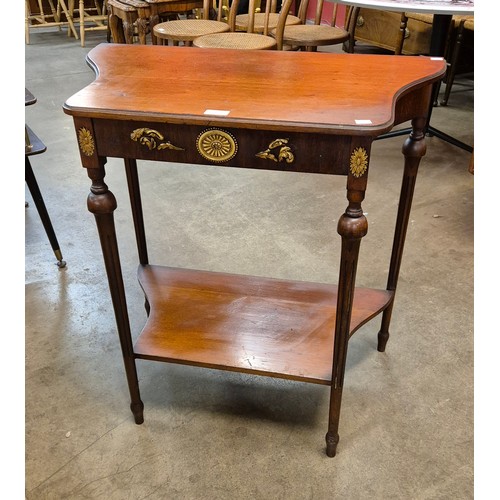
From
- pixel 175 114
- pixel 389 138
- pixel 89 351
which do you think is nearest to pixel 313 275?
pixel 89 351

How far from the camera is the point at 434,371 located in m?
1.57

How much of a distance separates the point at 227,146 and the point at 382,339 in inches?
36.2

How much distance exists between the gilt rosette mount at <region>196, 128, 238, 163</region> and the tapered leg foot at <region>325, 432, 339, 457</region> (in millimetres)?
749

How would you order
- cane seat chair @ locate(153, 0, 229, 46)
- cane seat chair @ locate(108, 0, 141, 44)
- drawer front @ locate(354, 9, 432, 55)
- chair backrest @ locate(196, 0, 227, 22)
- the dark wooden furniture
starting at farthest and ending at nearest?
1. drawer front @ locate(354, 9, 432, 55)
2. cane seat chair @ locate(108, 0, 141, 44)
3. chair backrest @ locate(196, 0, 227, 22)
4. cane seat chair @ locate(153, 0, 229, 46)
5. the dark wooden furniture

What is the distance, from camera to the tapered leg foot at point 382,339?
1.60 metres

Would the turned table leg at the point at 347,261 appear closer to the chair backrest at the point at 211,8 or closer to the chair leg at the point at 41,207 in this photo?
the chair leg at the point at 41,207

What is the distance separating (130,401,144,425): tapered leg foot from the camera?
1.39 meters

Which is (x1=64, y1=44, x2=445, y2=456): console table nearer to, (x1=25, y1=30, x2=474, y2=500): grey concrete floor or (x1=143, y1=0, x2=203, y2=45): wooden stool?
(x1=25, y1=30, x2=474, y2=500): grey concrete floor

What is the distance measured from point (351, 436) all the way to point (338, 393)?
0.22 metres

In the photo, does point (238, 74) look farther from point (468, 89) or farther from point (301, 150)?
point (468, 89)

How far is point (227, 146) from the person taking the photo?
975mm

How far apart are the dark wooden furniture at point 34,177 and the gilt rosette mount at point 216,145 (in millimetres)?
931

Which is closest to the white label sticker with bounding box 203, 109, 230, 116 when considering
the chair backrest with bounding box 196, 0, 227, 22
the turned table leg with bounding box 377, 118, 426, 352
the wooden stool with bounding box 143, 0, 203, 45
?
the turned table leg with bounding box 377, 118, 426, 352

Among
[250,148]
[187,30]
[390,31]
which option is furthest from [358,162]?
[390,31]
